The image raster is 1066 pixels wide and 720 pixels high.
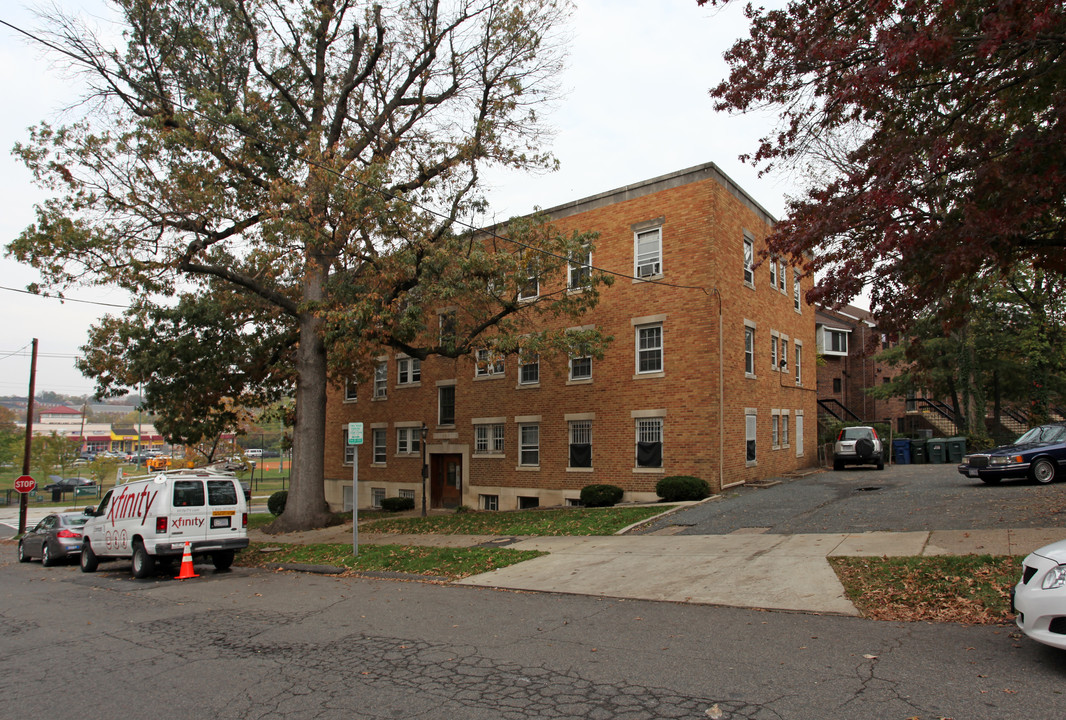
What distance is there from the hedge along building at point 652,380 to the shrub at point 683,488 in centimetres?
71

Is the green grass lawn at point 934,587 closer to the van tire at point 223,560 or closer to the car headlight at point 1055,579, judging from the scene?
the car headlight at point 1055,579

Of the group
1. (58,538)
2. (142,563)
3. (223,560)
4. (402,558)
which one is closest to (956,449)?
(402,558)

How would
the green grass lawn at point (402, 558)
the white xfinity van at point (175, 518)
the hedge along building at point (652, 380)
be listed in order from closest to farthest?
1. the green grass lawn at point (402, 558)
2. the white xfinity van at point (175, 518)
3. the hedge along building at point (652, 380)

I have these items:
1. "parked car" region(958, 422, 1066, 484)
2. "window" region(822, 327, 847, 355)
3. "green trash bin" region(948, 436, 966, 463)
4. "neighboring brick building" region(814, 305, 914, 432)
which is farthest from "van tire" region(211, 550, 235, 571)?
"window" region(822, 327, 847, 355)

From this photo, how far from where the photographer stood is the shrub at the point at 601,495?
20.2 metres

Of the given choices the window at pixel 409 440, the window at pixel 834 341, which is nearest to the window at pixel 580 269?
the window at pixel 409 440

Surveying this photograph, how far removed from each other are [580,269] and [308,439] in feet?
32.6

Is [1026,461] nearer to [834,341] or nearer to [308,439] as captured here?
[308,439]

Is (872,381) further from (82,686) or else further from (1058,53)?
(82,686)

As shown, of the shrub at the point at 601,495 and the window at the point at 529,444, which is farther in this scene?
the window at the point at 529,444

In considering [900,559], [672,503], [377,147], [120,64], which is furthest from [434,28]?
[900,559]

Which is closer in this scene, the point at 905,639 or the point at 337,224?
the point at 905,639

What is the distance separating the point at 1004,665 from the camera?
218 inches

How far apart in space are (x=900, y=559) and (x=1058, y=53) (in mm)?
7019
